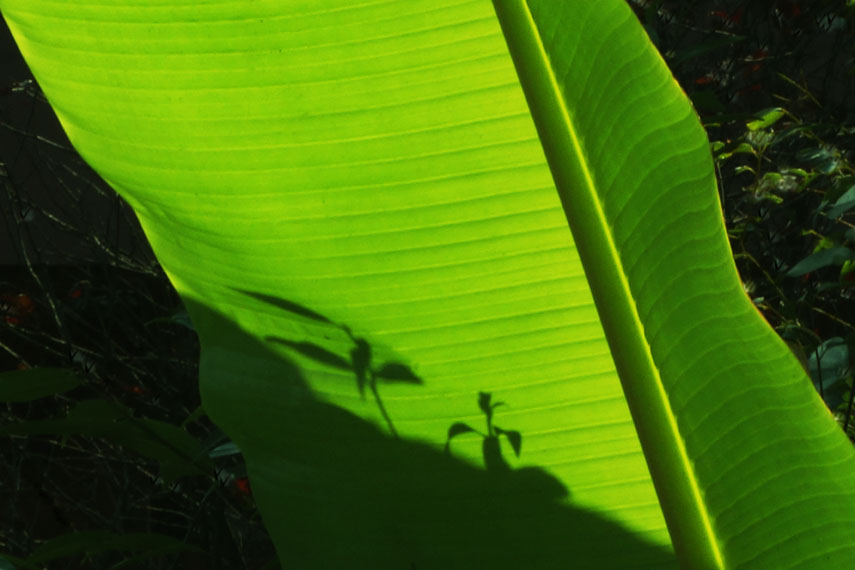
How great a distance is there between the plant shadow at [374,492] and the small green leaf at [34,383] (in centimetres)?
17

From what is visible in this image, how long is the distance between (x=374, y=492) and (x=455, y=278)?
0.61 feet

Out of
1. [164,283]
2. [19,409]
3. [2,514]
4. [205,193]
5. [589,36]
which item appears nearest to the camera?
[589,36]

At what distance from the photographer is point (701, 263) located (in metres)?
0.59

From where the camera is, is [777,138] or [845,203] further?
[777,138]

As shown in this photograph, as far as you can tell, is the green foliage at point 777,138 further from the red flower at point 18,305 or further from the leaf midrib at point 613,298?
the red flower at point 18,305

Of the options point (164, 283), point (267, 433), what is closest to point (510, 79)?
point (267, 433)

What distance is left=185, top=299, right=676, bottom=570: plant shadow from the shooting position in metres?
0.73

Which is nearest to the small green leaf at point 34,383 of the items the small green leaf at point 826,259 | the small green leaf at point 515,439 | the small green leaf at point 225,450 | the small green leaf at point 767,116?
the small green leaf at point 225,450

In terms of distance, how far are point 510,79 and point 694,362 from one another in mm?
203

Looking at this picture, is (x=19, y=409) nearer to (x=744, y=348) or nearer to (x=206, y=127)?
(x=206, y=127)

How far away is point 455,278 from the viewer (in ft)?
2.23

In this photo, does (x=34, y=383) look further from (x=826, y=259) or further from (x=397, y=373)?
(x=826, y=259)

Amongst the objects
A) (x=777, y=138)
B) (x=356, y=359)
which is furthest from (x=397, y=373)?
(x=777, y=138)

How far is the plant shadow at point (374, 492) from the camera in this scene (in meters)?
0.73
